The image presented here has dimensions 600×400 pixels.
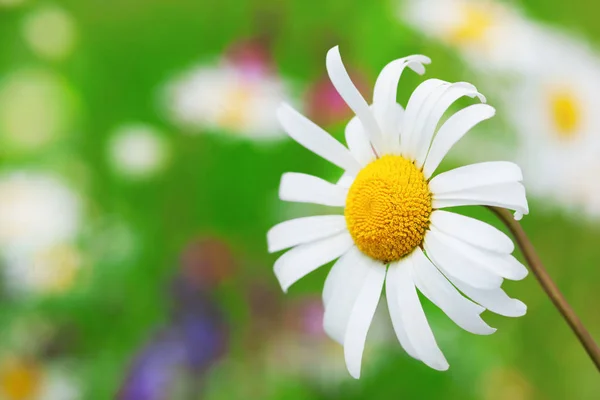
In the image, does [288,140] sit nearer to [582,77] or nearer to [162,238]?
[162,238]

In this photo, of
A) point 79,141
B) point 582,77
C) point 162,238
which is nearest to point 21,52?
point 79,141

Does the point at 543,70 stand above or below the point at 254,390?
above

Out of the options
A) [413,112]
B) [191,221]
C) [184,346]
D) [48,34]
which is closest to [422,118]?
[413,112]

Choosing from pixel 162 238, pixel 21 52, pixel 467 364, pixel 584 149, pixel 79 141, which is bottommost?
pixel 467 364

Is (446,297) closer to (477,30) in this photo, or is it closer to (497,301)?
(497,301)

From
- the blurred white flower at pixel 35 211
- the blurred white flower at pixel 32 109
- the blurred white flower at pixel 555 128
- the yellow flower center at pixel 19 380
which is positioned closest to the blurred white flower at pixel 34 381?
the yellow flower center at pixel 19 380

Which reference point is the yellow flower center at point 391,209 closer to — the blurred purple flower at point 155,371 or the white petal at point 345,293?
the white petal at point 345,293
